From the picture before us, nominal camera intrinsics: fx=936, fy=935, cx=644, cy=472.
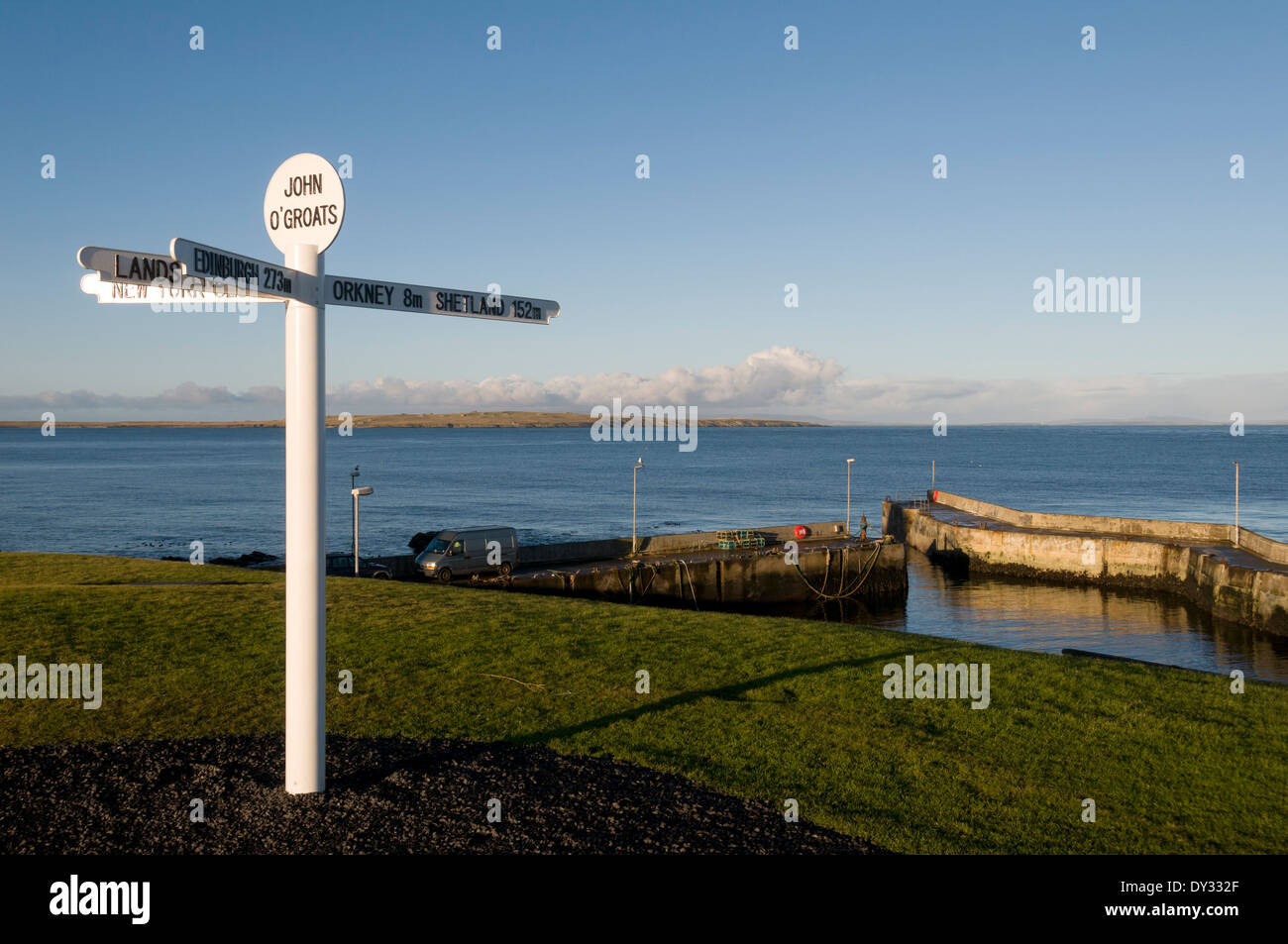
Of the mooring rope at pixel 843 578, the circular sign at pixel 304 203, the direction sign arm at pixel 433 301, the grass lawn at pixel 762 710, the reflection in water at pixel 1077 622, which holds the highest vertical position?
the circular sign at pixel 304 203

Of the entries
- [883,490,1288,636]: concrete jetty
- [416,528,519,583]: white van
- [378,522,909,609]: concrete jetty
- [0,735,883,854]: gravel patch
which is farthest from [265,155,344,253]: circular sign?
[883,490,1288,636]: concrete jetty

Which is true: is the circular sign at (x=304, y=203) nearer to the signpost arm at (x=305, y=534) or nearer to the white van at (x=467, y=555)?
the signpost arm at (x=305, y=534)

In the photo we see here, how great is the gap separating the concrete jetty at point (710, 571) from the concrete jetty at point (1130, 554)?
1085 centimetres

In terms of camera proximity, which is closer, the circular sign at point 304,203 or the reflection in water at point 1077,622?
the circular sign at point 304,203

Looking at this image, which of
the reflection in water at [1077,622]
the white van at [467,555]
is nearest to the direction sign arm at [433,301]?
the white van at [467,555]

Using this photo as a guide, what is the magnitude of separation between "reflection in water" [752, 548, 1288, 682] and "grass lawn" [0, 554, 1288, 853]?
25.3m

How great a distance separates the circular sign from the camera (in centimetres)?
793

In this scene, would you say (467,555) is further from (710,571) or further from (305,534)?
(305,534)

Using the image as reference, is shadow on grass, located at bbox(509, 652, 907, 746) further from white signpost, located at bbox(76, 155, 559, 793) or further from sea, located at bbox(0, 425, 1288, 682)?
sea, located at bbox(0, 425, 1288, 682)

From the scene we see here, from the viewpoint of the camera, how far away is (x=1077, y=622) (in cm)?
4397

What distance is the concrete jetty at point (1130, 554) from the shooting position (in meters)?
41.8

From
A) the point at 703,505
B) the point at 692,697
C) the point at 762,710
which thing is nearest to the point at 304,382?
the point at 692,697
